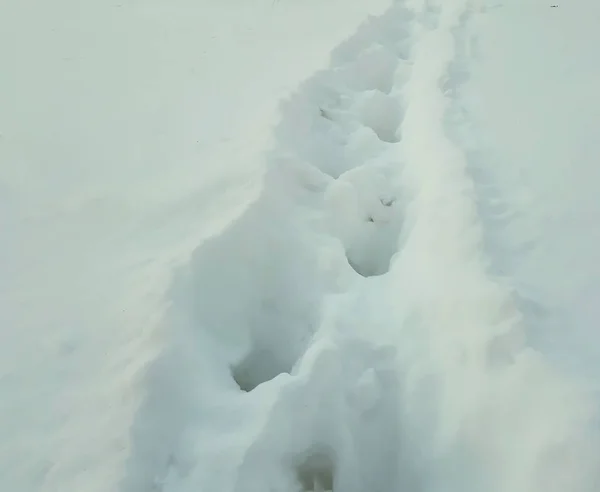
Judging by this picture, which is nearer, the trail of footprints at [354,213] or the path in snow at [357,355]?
the path in snow at [357,355]

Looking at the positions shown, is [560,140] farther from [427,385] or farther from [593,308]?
[427,385]

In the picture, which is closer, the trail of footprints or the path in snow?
the path in snow

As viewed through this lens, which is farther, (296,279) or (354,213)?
(354,213)

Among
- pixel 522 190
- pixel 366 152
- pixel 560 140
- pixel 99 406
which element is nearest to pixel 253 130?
pixel 366 152

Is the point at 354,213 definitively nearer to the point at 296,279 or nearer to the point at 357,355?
the point at 296,279

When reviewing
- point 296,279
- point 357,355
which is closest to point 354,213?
point 296,279
